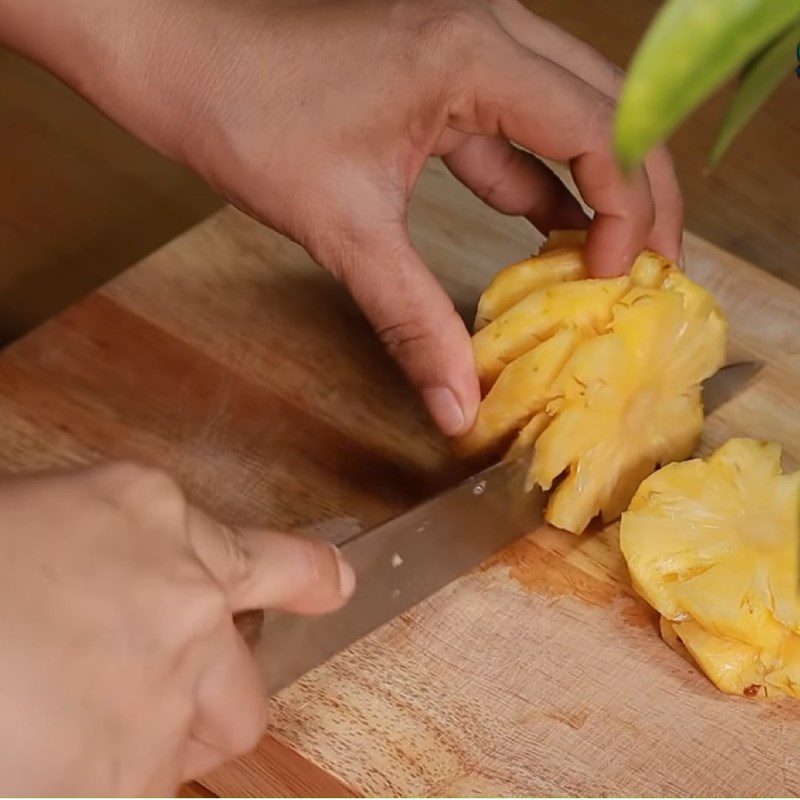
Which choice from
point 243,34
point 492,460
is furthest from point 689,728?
point 243,34

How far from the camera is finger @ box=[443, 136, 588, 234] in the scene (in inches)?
53.2

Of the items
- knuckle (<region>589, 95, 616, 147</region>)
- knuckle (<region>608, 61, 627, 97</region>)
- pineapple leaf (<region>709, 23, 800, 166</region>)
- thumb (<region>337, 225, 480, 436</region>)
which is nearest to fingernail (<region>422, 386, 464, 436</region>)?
thumb (<region>337, 225, 480, 436</region>)

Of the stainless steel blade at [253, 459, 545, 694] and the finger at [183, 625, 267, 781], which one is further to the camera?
the stainless steel blade at [253, 459, 545, 694]

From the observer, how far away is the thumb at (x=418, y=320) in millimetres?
1107

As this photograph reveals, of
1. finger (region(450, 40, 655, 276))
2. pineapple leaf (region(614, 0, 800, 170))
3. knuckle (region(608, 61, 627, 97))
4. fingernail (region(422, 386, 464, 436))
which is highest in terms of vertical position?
pineapple leaf (region(614, 0, 800, 170))

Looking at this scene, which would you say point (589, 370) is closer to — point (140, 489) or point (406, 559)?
point (406, 559)

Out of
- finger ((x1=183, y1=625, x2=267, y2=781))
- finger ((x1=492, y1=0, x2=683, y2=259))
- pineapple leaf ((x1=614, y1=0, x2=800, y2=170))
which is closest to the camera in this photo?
pineapple leaf ((x1=614, y1=0, x2=800, y2=170))

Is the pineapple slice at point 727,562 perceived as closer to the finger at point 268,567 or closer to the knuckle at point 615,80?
the finger at point 268,567

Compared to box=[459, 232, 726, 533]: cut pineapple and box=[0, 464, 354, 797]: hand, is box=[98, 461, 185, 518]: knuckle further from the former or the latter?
box=[459, 232, 726, 533]: cut pineapple

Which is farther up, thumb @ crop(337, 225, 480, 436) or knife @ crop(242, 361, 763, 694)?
thumb @ crop(337, 225, 480, 436)

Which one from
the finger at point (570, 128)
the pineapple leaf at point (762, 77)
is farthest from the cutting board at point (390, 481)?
the pineapple leaf at point (762, 77)

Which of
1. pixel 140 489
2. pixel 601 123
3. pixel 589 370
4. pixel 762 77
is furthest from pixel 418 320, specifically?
pixel 762 77

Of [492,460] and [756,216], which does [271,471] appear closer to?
[492,460]

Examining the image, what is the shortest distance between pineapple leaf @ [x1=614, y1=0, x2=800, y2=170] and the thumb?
2.41ft
